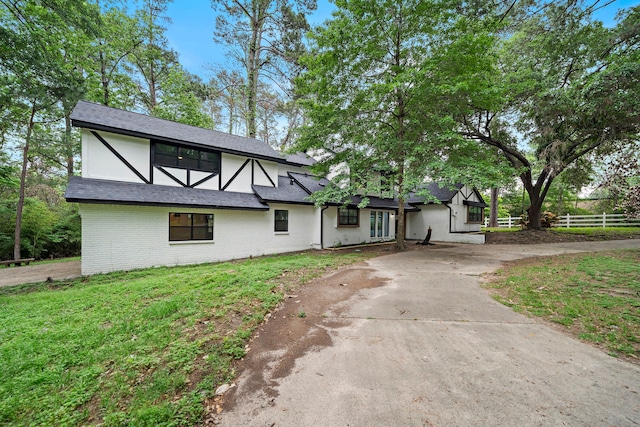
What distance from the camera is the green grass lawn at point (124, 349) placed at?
2236mm

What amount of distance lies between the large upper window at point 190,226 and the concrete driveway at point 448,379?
8092 mm

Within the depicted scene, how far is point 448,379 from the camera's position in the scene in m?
2.46

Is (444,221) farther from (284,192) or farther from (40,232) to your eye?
(40,232)

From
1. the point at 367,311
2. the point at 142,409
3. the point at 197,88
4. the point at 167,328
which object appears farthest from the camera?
the point at 197,88

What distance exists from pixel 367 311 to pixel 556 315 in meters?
3.04

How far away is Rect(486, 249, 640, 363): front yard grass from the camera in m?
3.34

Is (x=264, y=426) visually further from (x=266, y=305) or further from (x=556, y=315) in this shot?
(x=556, y=315)

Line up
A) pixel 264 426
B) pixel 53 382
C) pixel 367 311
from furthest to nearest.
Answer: pixel 367 311 < pixel 53 382 < pixel 264 426

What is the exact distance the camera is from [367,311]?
429 centimetres

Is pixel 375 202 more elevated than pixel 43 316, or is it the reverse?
pixel 375 202

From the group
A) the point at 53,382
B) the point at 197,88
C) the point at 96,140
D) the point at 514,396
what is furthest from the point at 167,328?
the point at 197,88

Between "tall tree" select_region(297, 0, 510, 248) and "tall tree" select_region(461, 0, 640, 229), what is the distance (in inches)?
72.4

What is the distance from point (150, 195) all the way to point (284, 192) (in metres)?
5.88

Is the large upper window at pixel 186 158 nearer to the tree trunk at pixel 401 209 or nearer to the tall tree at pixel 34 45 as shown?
the tall tree at pixel 34 45
